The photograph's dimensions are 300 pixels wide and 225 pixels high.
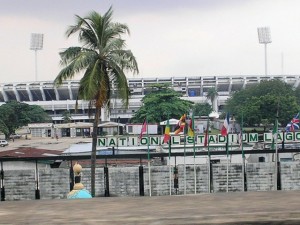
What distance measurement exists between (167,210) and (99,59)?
10351mm

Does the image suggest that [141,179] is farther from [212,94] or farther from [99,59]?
[212,94]

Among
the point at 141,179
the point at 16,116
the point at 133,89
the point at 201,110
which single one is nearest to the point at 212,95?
the point at 201,110

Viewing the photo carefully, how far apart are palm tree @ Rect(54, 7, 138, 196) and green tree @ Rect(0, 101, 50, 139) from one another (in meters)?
43.2

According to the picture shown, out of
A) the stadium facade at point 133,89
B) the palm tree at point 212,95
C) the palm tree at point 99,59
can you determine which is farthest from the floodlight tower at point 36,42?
the palm tree at point 99,59

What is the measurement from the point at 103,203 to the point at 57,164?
56.1 ft

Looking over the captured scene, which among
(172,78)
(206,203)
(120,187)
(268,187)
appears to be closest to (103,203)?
(206,203)

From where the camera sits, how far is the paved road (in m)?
2.31

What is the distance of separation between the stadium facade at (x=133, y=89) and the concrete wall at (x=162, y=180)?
239 feet

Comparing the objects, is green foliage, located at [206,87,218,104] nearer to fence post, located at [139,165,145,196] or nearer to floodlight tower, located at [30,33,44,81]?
floodlight tower, located at [30,33,44,81]

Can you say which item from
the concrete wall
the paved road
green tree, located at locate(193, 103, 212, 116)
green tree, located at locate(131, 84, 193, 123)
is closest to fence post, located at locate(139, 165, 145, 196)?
the concrete wall

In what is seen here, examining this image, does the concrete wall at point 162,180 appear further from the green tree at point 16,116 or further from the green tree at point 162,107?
the green tree at point 16,116

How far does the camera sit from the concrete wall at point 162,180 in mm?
13297

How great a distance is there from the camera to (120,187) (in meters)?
13.6

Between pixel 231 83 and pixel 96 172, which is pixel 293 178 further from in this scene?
pixel 231 83
